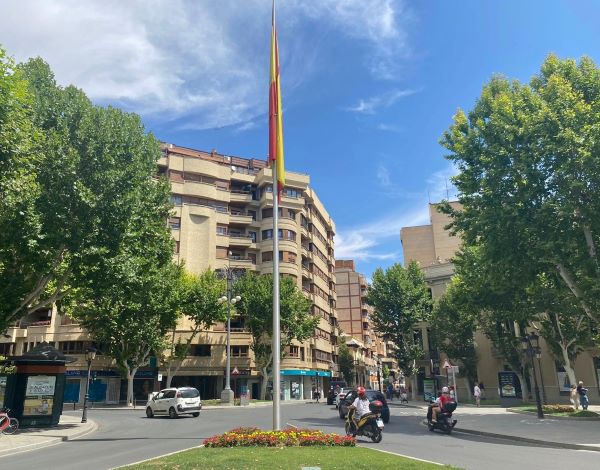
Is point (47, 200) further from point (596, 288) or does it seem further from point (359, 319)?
point (359, 319)

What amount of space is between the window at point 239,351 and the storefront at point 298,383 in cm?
440

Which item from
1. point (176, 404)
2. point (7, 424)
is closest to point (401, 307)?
point (176, 404)

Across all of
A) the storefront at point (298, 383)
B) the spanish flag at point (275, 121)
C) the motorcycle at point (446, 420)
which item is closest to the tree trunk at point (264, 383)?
the storefront at point (298, 383)

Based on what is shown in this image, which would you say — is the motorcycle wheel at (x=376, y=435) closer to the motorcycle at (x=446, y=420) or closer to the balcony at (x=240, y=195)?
the motorcycle at (x=446, y=420)

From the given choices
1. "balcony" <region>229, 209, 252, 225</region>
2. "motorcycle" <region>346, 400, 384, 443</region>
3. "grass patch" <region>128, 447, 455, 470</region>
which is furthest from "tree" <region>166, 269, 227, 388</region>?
"grass patch" <region>128, 447, 455, 470</region>

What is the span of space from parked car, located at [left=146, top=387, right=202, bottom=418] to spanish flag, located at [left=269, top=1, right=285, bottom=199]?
49.0 feet

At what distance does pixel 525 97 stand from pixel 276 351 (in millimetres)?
17793

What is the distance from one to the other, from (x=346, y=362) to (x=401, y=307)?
30.9 meters

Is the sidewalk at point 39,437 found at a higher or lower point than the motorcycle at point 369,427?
lower

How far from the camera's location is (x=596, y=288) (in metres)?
19.2

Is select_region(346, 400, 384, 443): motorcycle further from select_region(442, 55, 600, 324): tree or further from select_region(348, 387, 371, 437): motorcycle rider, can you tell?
select_region(442, 55, 600, 324): tree

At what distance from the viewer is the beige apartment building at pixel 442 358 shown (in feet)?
126

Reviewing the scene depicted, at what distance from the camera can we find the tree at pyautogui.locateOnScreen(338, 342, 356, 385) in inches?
3049

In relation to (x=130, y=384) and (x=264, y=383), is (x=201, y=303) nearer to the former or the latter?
(x=130, y=384)
